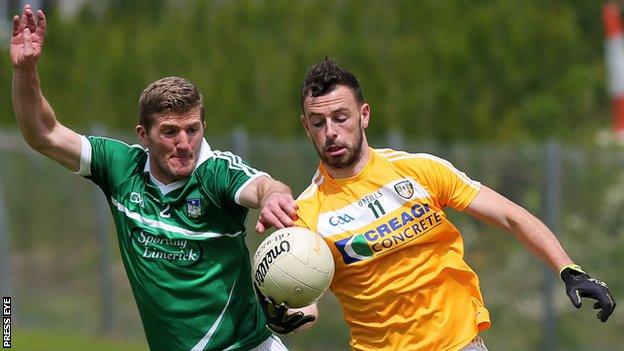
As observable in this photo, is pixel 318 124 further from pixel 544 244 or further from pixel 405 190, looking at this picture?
pixel 544 244

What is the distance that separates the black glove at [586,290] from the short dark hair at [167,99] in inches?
73.8

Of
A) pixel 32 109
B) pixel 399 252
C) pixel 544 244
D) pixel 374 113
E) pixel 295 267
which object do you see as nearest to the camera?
pixel 295 267

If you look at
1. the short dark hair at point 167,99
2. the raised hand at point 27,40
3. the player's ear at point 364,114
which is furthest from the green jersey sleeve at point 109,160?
the player's ear at point 364,114

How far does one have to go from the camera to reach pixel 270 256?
Result: 605 centimetres

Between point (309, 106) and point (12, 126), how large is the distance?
15641 mm

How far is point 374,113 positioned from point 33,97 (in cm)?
1175

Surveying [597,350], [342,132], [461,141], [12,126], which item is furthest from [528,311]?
[12,126]

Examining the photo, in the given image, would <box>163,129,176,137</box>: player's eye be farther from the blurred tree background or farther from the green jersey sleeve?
the blurred tree background

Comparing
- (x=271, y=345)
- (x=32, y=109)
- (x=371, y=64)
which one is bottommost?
(x=371, y=64)

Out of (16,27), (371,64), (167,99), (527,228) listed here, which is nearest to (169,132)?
(167,99)

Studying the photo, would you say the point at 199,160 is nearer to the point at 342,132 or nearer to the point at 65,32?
the point at 342,132

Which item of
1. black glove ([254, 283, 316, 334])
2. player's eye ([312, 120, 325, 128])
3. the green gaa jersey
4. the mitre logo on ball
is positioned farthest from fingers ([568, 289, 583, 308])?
the green gaa jersey

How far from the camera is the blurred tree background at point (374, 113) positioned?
14.2 meters

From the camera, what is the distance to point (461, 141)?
17.9 m
